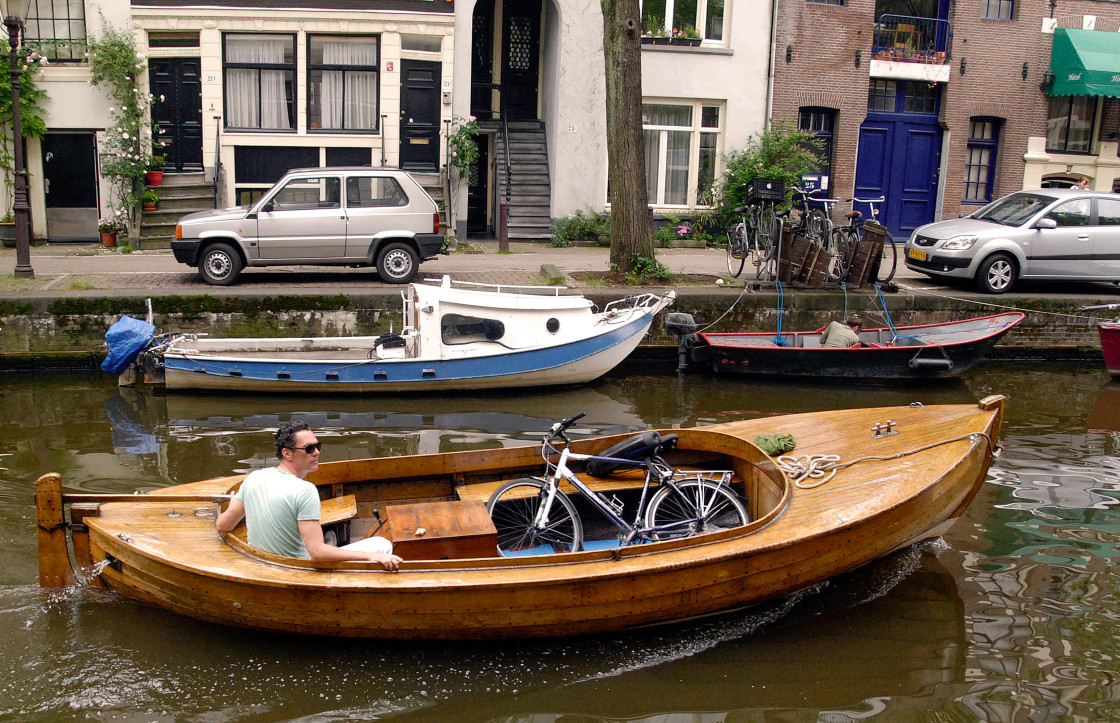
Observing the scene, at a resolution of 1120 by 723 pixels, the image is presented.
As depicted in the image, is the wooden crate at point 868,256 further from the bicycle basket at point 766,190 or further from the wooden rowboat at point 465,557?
the wooden rowboat at point 465,557

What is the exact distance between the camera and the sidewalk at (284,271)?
13.6 m

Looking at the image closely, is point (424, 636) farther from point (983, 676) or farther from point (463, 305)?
point (463, 305)

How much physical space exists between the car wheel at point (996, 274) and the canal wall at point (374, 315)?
30 centimetres

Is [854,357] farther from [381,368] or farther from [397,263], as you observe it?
[397,263]

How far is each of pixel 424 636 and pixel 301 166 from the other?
14897mm

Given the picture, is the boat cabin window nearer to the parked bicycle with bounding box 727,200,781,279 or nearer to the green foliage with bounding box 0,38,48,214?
the parked bicycle with bounding box 727,200,781,279

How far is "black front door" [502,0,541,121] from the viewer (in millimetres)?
20719

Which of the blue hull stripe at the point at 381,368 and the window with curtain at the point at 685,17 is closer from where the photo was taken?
the blue hull stripe at the point at 381,368

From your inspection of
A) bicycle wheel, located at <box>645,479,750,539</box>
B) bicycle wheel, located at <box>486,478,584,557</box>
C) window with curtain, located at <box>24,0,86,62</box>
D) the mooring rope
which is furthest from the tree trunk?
window with curtain, located at <box>24,0,86,62</box>

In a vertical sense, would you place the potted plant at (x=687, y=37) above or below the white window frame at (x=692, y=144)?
above

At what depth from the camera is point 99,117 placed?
18.2 m

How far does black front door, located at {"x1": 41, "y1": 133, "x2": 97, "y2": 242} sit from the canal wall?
6.49m

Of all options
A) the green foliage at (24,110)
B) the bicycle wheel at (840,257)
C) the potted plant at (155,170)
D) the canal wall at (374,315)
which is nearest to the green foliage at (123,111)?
the potted plant at (155,170)

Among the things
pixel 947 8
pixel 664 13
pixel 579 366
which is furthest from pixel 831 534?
pixel 947 8
